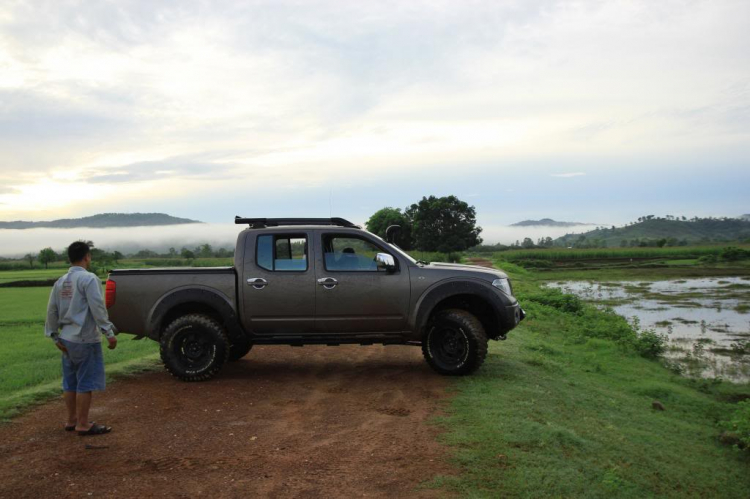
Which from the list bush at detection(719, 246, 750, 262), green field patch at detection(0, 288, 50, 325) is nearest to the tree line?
bush at detection(719, 246, 750, 262)

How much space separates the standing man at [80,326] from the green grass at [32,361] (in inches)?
59.8

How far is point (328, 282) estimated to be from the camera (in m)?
8.25

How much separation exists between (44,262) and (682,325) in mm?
41912

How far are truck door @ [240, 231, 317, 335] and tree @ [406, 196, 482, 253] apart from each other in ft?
183

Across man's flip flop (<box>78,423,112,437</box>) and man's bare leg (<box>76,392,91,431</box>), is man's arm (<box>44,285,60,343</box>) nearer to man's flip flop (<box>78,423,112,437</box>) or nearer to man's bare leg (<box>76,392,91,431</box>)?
man's bare leg (<box>76,392,91,431</box>)

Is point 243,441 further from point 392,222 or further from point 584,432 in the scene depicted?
point 392,222

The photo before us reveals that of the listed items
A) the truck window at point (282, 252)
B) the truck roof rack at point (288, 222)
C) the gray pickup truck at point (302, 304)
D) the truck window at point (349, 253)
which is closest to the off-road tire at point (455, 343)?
the gray pickup truck at point (302, 304)

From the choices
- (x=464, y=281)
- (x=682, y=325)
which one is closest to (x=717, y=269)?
(x=682, y=325)

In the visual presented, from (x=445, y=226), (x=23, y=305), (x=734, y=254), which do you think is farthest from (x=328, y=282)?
(x=734, y=254)

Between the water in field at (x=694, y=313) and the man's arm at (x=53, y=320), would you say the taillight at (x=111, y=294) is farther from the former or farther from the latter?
the water in field at (x=694, y=313)

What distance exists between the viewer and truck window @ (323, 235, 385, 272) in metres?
8.39

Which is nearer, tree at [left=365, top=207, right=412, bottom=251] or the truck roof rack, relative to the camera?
the truck roof rack

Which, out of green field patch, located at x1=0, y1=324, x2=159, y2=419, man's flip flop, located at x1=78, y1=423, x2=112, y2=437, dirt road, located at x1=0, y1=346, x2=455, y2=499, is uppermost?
green field patch, located at x1=0, y1=324, x2=159, y2=419

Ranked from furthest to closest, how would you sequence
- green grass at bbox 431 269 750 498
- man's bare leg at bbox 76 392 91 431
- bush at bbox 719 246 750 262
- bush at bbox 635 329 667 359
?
bush at bbox 719 246 750 262 < bush at bbox 635 329 667 359 < man's bare leg at bbox 76 392 91 431 < green grass at bbox 431 269 750 498
